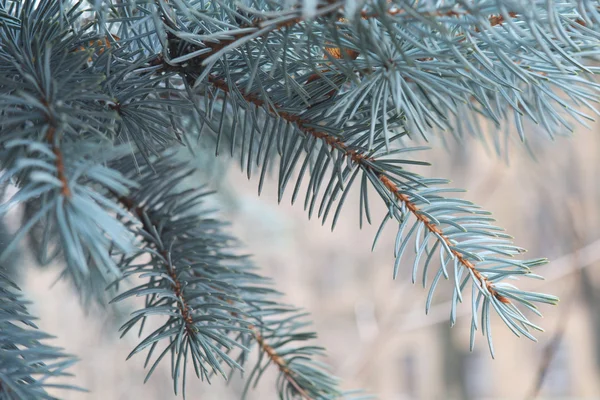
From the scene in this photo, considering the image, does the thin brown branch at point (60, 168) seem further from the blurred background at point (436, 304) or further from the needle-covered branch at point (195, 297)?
the blurred background at point (436, 304)

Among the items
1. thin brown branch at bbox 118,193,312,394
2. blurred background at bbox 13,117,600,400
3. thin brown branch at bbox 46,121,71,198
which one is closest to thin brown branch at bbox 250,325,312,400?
thin brown branch at bbox 118,193,312,394

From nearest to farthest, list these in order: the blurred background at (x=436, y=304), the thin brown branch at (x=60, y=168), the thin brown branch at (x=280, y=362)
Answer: the thin brown branch at (x=60, y=168) → the thin brown branch at (x=280, y=362) → the blurred background at (x=436, y=304)

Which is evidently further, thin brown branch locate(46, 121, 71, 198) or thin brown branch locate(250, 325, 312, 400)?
thin brown branch locate(250, 325, 312, 400)

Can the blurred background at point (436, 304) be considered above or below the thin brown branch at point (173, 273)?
above

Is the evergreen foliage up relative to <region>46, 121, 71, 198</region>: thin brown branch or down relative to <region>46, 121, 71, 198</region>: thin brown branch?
up

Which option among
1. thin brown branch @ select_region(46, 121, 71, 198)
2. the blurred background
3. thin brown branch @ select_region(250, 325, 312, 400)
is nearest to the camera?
thin brown branch @ select_region(46, 121, 71, 198)

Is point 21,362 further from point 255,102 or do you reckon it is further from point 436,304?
point 436,304

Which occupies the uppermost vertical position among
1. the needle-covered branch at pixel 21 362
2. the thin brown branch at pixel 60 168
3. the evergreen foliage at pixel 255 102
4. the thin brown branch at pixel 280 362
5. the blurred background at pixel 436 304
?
the blurred background at pixel 436 304

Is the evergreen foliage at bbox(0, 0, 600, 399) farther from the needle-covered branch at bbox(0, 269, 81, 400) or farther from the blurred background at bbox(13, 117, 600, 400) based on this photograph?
the blurred background at bbox(13, 117, 600, 400)

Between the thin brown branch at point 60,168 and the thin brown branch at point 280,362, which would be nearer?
the thin brown branch at point 60,168

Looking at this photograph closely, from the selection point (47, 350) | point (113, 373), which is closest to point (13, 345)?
point (47, 350)

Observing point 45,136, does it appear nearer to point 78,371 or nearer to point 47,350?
point 47,350

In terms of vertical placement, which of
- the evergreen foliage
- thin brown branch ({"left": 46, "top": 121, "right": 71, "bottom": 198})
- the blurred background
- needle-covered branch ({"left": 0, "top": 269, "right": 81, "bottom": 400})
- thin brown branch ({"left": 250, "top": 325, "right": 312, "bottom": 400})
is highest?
the blurred background

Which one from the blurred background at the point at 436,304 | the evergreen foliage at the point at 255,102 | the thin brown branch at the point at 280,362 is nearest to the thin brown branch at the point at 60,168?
the evergreen foliage at the point at 255,102
